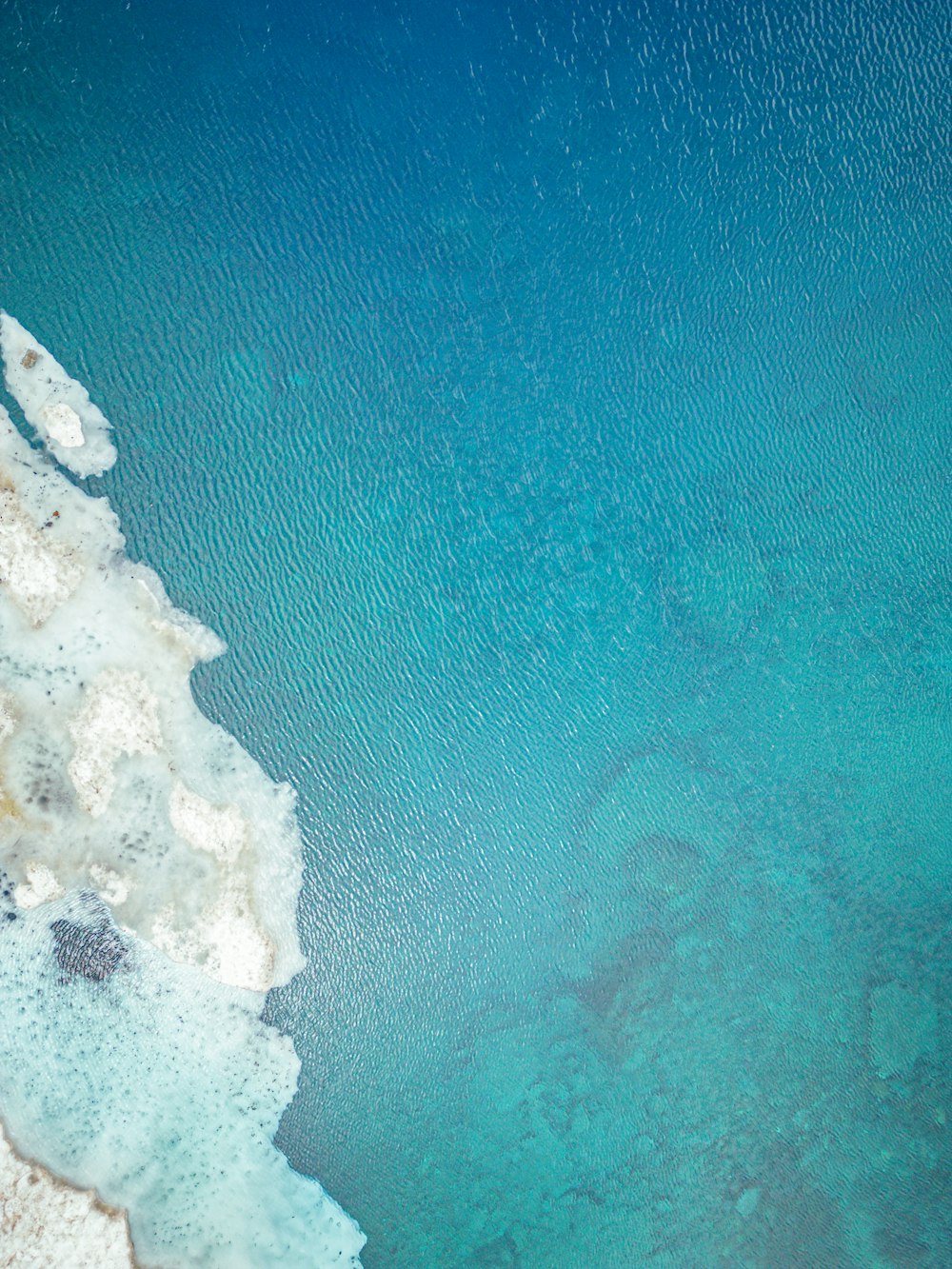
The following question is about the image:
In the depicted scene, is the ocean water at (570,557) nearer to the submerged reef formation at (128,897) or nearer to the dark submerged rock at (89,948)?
the submerged reef formation at (128,897)

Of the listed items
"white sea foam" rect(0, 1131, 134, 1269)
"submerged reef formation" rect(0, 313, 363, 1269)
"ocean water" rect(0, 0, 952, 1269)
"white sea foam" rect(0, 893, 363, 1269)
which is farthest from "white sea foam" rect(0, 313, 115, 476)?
"white sea foam" rect(0, 1131, 134, 1269)

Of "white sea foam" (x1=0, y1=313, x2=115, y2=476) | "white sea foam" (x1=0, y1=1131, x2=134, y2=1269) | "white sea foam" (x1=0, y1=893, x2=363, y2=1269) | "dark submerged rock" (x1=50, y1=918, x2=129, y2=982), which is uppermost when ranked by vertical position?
"white sea foam" (x1=0, y1=313, x2=115, y2=476)

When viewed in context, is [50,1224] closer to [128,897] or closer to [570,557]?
[128,897]

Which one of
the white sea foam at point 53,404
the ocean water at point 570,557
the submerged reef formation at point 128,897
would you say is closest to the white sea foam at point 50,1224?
the submerged reef formation at point 128,897

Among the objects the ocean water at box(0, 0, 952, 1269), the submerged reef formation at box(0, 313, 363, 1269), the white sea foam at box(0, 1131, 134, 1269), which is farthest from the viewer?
the ocean water at box(0, 0, 952, 1269)

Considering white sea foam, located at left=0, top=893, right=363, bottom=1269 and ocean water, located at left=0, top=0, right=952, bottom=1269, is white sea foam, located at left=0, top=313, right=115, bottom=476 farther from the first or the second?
white sea foam, located at left=0, top=893, right=363, bottom=1269

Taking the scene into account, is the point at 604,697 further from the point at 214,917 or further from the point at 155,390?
the point at 155,390

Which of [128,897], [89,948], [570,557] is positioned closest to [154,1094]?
[89,948]
